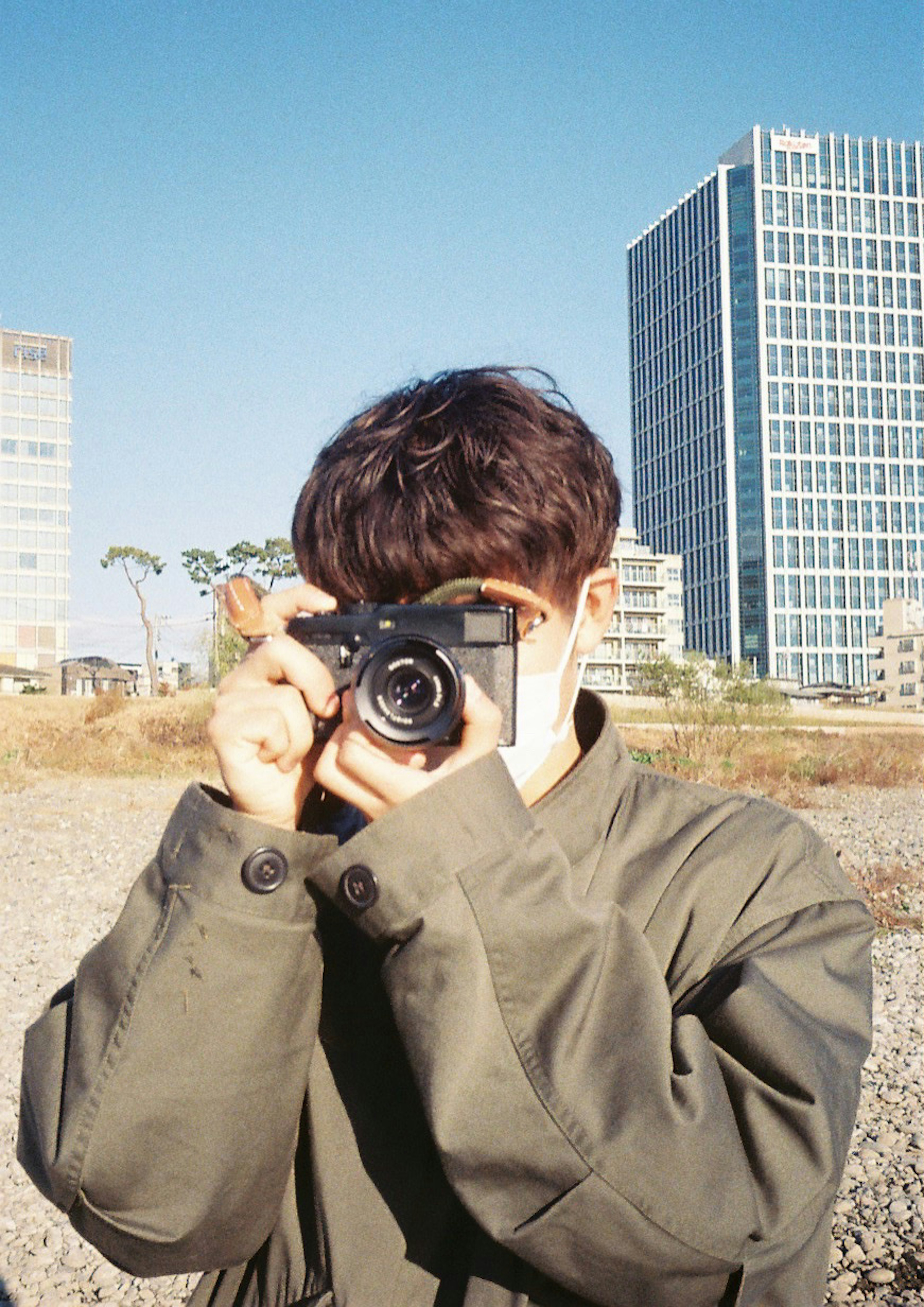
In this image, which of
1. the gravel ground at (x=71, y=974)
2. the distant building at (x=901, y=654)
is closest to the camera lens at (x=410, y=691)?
the gravel ground at (x=71, y=974)

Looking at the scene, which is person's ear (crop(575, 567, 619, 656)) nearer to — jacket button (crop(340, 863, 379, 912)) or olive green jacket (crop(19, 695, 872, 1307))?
olive green jacket (crop(19, 695, 872, 1307))

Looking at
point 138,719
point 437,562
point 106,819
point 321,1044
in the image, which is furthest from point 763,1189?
point 138,719

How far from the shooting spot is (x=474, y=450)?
137 centimetres

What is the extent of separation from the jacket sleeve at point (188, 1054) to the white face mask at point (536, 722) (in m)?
0.33

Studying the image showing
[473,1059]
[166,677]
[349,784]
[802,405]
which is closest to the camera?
[473,1059]

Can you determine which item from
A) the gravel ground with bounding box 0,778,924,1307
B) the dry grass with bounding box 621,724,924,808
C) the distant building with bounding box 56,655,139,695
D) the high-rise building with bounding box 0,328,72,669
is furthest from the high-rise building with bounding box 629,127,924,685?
the gravel ground with bounding box 0,778,924,1307

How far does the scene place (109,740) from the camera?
20734 mm

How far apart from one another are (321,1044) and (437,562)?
566 millimetres

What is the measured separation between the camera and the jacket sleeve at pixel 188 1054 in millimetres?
1093

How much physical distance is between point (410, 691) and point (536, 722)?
0.31 metres

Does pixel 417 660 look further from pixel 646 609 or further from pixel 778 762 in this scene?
pixel 646 609

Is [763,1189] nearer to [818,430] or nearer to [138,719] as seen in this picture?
[138,719]

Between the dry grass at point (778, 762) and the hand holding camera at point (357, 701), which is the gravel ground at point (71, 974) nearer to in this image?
the dry grass at point (778, 762)

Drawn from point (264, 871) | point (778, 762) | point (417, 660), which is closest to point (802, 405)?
point (778, 762)
